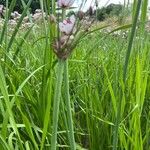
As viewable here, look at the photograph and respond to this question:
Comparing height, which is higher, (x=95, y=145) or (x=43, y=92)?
(x=43, y=92)

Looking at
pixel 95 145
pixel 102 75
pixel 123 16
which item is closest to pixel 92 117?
pixel 95 145

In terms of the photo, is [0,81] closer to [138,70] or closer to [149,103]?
[138,70]

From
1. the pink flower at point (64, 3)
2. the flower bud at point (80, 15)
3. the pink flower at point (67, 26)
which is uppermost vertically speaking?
the pink flower at point (64, 3)

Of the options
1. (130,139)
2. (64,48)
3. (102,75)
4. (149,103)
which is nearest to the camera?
(64,48)

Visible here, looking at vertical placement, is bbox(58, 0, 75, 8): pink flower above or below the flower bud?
above

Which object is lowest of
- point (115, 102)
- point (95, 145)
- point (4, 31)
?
point (95, 145)

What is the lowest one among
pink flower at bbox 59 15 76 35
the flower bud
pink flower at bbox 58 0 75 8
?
pink flower at bbox 59 15 76 35

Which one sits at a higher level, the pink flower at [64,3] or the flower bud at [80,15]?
the pink flower at [64,3]

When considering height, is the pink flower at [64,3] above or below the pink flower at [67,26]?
above

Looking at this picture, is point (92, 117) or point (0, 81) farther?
point (92, 117)

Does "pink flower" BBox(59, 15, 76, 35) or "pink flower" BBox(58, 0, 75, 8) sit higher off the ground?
"pink flower" BBox(58, 0, 75, 8)

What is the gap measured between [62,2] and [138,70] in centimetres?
29

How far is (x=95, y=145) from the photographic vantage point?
86cm

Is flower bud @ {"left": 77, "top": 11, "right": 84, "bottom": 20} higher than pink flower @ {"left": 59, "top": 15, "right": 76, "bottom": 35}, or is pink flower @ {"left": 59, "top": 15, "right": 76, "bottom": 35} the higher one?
flower bud @ {"left": 77, "top": 11, "right": 84, "bottom": 20}
